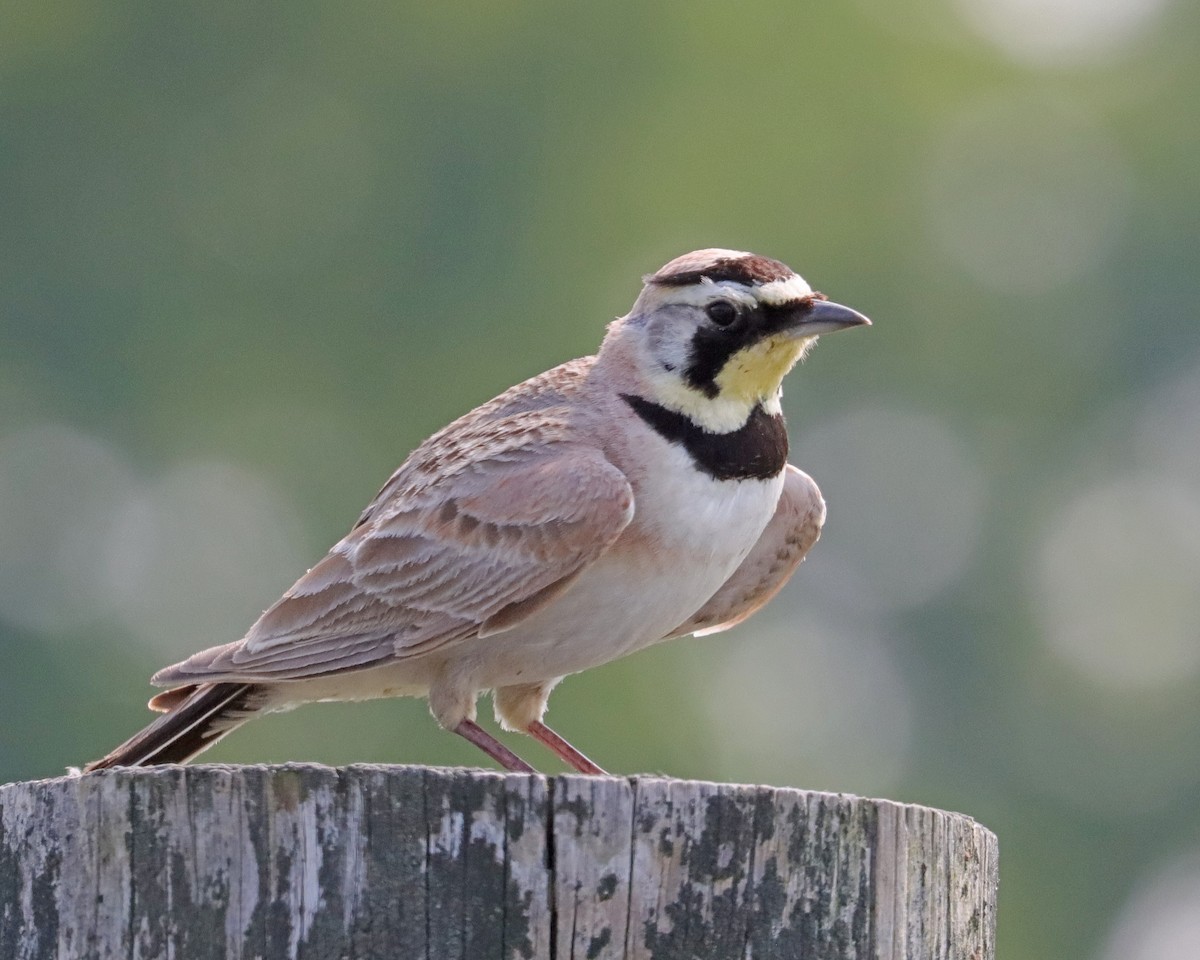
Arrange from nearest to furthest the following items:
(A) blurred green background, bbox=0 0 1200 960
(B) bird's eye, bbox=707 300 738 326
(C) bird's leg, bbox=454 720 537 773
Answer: (C) bird's leg, bbox=454 720 537 773
(B) bird's eye, bbox=707 300 738 326
(A) blurred green background, bbox=0 0 1200 960

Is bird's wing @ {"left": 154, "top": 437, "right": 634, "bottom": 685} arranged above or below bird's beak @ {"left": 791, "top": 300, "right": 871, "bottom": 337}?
below

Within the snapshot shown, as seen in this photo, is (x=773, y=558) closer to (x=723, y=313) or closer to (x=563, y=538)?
(x=723, y=313)

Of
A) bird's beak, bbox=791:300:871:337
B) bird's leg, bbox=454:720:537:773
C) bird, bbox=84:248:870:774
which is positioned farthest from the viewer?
bird's beak, bbox=791:300:871:337

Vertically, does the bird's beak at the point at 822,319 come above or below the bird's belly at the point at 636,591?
above

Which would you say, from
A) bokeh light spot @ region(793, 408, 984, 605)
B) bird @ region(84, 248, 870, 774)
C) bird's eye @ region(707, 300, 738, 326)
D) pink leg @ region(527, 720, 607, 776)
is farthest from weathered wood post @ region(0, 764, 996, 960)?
bokeh light spot @ region(793, 408, 984, 605)

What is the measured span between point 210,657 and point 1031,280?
29.8m

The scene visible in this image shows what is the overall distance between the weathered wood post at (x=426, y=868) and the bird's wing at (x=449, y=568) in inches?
79.7

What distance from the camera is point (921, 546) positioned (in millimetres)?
33938

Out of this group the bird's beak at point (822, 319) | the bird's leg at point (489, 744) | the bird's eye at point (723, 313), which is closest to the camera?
the bird's leg at point (489, 744)

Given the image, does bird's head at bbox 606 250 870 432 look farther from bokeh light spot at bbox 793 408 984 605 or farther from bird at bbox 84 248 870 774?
bokeh light spot at bbox 793 408 984 605

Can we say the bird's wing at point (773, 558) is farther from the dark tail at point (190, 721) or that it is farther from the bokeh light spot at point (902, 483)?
the bokeh light spot at point (902, 483)

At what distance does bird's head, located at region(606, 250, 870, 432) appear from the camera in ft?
26.4

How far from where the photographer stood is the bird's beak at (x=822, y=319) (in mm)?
7973

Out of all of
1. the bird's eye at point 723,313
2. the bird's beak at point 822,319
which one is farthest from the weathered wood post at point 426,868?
the bird's eye at point 723,313
